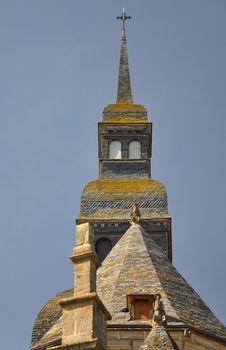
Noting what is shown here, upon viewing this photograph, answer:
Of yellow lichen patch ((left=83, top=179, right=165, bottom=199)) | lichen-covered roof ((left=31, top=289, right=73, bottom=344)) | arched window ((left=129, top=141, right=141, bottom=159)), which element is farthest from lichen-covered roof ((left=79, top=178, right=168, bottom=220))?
lichen-covered roof ((left=31, top=289, right=73, bottom=344))

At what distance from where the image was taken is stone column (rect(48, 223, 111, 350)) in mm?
17609

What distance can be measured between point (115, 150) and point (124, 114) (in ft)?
6.90

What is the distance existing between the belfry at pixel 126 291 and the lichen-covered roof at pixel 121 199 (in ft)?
0.13

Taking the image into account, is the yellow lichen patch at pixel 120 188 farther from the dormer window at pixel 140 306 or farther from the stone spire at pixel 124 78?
the dormer window at pixel 140 306

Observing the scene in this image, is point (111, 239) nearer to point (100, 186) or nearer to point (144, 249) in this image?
point (100, 186)

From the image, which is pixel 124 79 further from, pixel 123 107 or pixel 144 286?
pixel 144 286

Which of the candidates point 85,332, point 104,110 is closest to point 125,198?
point 104,110

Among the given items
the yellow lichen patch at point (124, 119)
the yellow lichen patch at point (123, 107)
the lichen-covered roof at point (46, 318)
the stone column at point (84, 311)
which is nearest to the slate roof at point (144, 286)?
the stone column at point (84, 311)

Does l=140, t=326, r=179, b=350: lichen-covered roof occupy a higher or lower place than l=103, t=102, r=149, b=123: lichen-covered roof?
lower

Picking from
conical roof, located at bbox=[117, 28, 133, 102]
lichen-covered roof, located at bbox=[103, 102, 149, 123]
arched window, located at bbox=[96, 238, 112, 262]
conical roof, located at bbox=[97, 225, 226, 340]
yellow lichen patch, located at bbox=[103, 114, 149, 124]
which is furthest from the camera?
conical roof, located at bbox=[117, 28, 133, 102]

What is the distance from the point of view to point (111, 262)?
25828 mm

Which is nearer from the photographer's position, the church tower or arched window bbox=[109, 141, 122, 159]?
the church tower

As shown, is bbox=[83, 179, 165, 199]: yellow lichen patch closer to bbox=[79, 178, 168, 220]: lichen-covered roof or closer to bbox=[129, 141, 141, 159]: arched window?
bbox=[79, 178, 168, 220]: lichen-covered roof

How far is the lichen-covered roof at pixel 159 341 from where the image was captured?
56.5 feet
